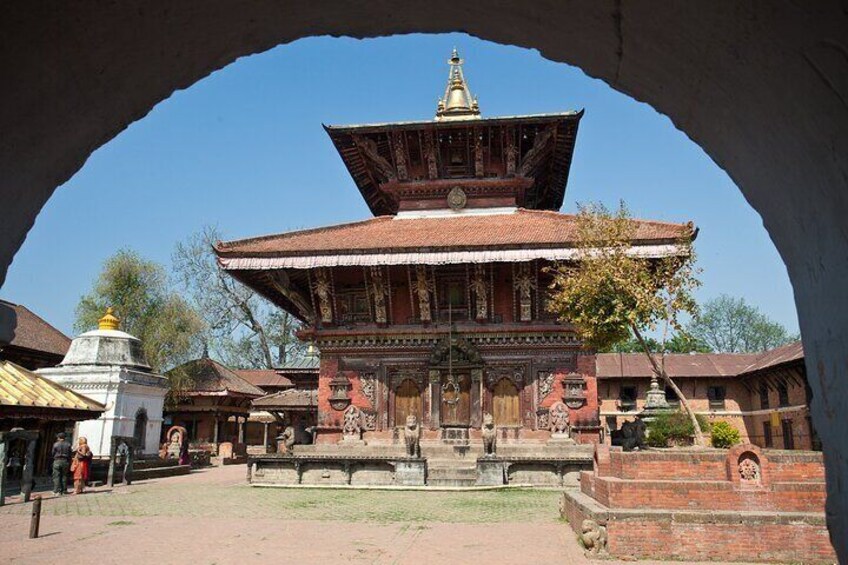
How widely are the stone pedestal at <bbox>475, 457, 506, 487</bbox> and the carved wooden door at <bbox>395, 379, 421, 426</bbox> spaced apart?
354cm

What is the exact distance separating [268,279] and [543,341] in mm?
8886

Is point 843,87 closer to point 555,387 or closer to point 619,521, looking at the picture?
point 619,521

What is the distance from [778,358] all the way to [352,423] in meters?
24.6

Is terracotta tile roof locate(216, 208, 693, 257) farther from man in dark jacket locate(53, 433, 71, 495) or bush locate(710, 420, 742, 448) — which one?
bush locate(710, 420, 742, 448)

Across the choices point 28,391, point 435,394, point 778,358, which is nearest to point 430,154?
point 435,394

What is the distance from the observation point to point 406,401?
68.3 feet

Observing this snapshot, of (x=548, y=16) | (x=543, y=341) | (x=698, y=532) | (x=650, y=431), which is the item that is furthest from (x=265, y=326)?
(x=548, y=16)

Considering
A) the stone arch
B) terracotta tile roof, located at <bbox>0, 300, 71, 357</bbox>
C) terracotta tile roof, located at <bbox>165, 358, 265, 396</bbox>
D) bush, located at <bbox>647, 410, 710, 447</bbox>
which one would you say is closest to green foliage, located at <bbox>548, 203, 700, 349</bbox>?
bush, located at <bbox>647, 410, 710, 447</bbox>

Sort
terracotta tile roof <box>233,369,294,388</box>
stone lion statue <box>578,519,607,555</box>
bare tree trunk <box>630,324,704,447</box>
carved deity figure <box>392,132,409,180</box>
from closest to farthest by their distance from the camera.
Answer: stone lion statue <box>578,519,607,555</box> → bare tree trunk <box>630,324,704,447</box> → carved deity figure <box>392,132,409,180</box> → terracotta tile roof <box>233,369,294,388</box>

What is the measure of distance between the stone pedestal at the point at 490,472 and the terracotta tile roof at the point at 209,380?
2304 cm

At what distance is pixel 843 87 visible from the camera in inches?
75.7

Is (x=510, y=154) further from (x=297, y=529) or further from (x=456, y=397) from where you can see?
(x=297, y=529)

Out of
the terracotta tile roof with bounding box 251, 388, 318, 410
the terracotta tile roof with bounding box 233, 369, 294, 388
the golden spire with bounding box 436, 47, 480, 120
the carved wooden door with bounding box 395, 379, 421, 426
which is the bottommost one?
the carved wooden door with bounding box 395, 379, 421, 426

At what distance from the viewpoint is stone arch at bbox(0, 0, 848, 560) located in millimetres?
2090
